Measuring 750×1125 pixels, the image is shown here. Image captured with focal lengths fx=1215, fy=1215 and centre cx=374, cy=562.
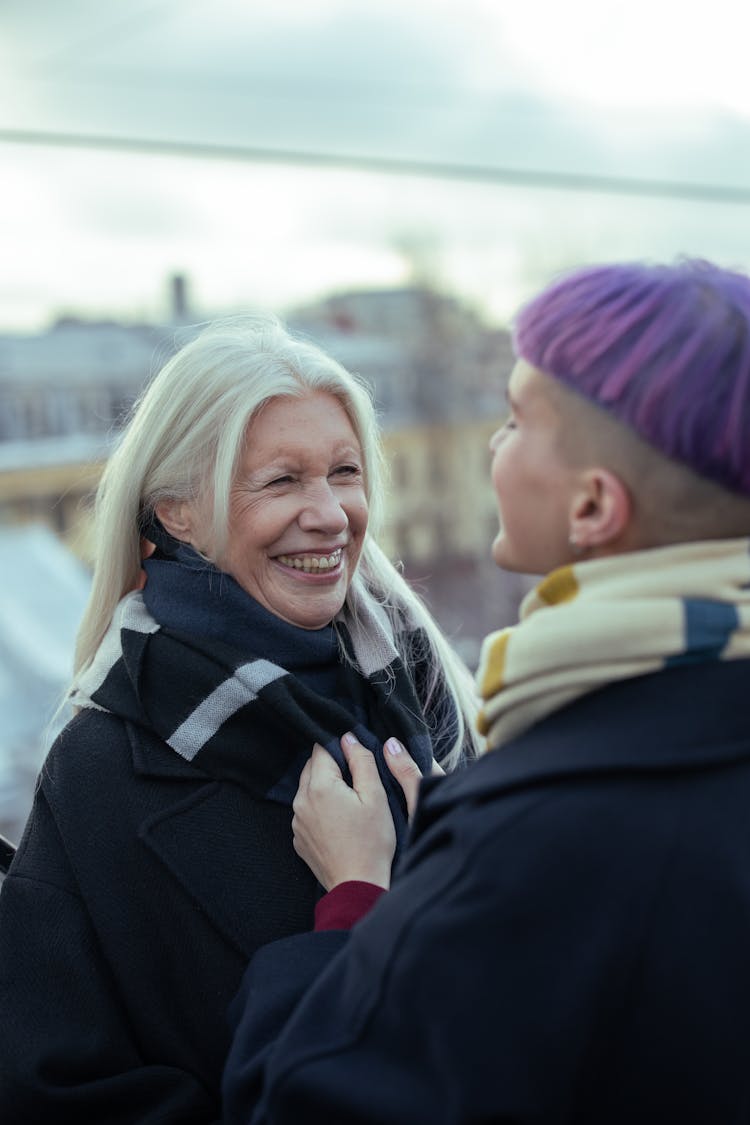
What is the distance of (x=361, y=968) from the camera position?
2.79 ft

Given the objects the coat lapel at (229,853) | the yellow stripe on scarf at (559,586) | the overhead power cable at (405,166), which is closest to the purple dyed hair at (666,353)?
the yellow stripe on scarf at (559,586)

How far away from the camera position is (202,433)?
4.68 feet

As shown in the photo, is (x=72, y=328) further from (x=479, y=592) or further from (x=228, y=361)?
(x=228, y=361)

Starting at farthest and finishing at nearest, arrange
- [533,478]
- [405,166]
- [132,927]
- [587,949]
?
1. [405,166]
2. [132,927]
3. [533,478]
4. [587,949]

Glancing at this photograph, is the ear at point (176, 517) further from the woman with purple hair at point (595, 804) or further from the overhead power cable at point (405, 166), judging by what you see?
the overhead power cable at point (405, 166)

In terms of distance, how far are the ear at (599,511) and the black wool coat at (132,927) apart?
617mm

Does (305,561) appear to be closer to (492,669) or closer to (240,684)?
(240,684)

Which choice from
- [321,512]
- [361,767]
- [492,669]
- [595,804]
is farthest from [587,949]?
[321,512]

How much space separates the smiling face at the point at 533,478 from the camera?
0.87 metres

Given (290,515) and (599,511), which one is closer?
(599,511)

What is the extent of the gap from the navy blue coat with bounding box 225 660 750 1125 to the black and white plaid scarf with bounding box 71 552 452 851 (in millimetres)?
501

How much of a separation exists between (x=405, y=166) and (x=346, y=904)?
5.70 metres

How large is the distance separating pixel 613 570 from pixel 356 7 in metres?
5.11

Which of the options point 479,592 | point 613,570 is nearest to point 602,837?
point 613,570
